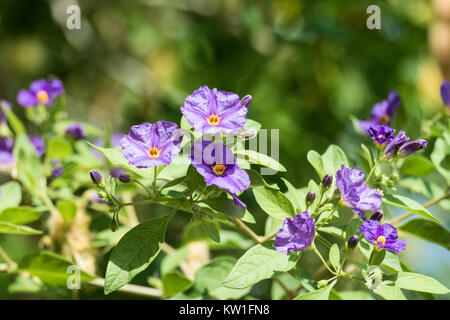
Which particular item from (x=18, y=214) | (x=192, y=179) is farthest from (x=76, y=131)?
(x=192, y=179)

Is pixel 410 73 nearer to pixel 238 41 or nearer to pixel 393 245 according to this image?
pixel 238 41

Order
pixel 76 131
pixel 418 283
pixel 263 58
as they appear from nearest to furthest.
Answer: pixel 418 283 < pixel 76 131 < pixel 263 58

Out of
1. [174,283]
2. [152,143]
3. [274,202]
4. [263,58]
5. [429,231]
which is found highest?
[263,58]

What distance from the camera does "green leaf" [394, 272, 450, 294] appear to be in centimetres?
75

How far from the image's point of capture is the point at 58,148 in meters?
1.24

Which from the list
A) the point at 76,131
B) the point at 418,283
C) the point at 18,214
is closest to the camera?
the point at 418,283

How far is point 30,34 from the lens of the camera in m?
2.84

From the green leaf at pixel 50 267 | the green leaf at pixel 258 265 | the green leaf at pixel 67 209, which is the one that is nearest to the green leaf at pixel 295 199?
the green leaf at pixel 258 265

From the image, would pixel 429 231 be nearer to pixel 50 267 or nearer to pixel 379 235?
pixel 379 235

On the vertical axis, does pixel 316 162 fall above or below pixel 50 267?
above

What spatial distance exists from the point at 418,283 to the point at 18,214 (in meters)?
0.76

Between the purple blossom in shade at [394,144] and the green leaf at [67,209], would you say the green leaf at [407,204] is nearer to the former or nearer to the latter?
the purple blossom in shade at [394,144]
